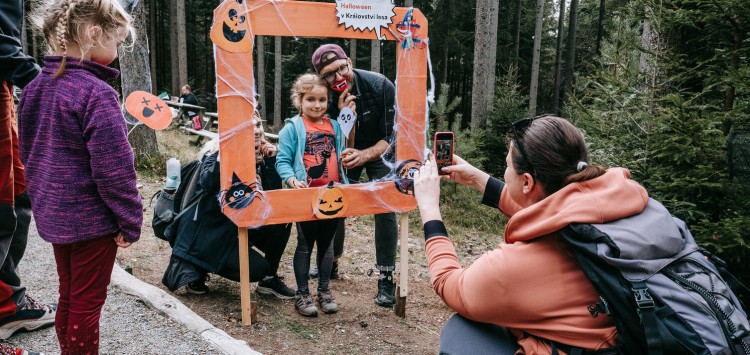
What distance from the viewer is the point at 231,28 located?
10.2 ft

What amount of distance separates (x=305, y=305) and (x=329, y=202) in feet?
2.64

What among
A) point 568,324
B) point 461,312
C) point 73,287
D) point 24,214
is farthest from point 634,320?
point 24,214

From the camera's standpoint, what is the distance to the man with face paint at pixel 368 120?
3572 millimetres

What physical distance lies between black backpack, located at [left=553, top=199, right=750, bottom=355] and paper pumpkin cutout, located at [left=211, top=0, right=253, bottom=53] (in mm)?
2300

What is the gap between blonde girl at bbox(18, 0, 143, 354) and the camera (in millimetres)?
2102

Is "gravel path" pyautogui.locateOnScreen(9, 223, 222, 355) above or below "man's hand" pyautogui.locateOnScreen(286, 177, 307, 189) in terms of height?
below

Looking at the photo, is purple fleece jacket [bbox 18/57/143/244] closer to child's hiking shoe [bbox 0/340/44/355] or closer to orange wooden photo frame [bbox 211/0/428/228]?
child's hiking shoe [bbox 0/340/44/355]

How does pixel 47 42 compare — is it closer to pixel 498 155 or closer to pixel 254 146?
pixel 254 146

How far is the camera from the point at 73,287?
2.25 meters

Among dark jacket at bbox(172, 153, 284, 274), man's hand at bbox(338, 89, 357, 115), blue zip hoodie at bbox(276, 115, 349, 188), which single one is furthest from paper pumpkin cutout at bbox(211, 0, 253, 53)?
dark jacket at bbox(172, 153, 284, 274)

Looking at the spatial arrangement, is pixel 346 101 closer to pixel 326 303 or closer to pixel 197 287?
pixel 326 303

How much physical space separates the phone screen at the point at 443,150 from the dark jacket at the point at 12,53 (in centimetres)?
215

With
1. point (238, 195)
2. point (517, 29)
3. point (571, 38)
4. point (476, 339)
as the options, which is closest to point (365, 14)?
point (238, 195)

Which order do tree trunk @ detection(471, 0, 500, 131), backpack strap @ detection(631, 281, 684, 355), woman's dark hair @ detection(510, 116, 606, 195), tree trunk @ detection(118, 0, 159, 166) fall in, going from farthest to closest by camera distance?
tree trunk @ detection(471, 0, 500, 131)
tree trunk @ detection(118, 0, 159, 166)
woman's dark hair @ detection(510, 116, 606, 195)
backpack strap @ detection(631, 281, 684, 355)
